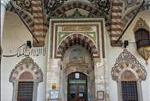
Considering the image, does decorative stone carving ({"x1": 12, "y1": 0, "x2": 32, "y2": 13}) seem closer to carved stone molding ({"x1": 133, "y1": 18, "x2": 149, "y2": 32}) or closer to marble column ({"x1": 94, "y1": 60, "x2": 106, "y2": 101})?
marble column ({"x1": 94, "y1": 60, "x2": 106, "y2": 101})

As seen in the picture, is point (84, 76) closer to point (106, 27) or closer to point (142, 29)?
point (106, 27)

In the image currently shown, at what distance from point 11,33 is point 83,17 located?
2.15 m

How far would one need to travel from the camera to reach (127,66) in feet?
26.3

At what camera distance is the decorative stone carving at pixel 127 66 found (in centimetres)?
793

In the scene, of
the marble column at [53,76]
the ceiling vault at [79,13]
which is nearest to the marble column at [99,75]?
the ceiling vault at [79,13]

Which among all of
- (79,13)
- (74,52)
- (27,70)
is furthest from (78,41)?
(27,70)

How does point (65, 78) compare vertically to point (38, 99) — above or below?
above

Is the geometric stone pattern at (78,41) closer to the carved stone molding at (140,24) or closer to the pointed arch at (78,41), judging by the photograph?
the pointed arch at (78,41)

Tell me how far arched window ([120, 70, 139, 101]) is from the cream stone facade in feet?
0.09

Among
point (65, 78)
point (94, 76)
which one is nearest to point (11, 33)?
point (65, 78)

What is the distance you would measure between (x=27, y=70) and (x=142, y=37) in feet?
11.1

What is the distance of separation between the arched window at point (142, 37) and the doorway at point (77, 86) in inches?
70.8

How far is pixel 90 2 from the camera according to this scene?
26.7ft

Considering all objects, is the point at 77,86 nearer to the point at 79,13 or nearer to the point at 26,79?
the point at 26,79
